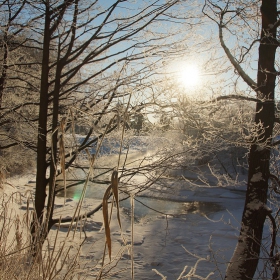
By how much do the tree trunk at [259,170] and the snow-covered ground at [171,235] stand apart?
0.29 metres

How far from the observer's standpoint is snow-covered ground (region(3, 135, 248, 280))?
257 inches

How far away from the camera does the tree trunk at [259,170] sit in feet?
14.8

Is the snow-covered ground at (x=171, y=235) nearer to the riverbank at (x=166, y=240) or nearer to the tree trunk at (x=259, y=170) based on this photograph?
the riverbank at (x=166, y=240)

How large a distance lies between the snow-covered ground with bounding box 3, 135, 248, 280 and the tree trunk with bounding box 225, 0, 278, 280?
11.3 inches

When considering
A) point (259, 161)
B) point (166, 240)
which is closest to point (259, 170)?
point (259, 161)

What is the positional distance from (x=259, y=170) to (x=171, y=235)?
5863mm

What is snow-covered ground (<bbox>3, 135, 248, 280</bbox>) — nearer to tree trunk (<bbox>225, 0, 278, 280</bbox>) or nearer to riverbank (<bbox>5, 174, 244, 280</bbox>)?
riverbank (<bbox>5, 174, 244, 280</bbox>)

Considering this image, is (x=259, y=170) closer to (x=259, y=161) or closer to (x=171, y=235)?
(x=259, y=161)

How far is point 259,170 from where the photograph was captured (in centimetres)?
464

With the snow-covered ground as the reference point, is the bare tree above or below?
above

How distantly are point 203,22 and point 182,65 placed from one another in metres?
0.83

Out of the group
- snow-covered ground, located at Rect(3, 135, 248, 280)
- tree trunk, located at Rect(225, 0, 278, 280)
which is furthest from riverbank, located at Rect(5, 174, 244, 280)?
tree trunk, located at Rect(225, 0, 278, 280)

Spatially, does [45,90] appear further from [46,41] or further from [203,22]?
[203,22]

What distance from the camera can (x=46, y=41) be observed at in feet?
13.0
